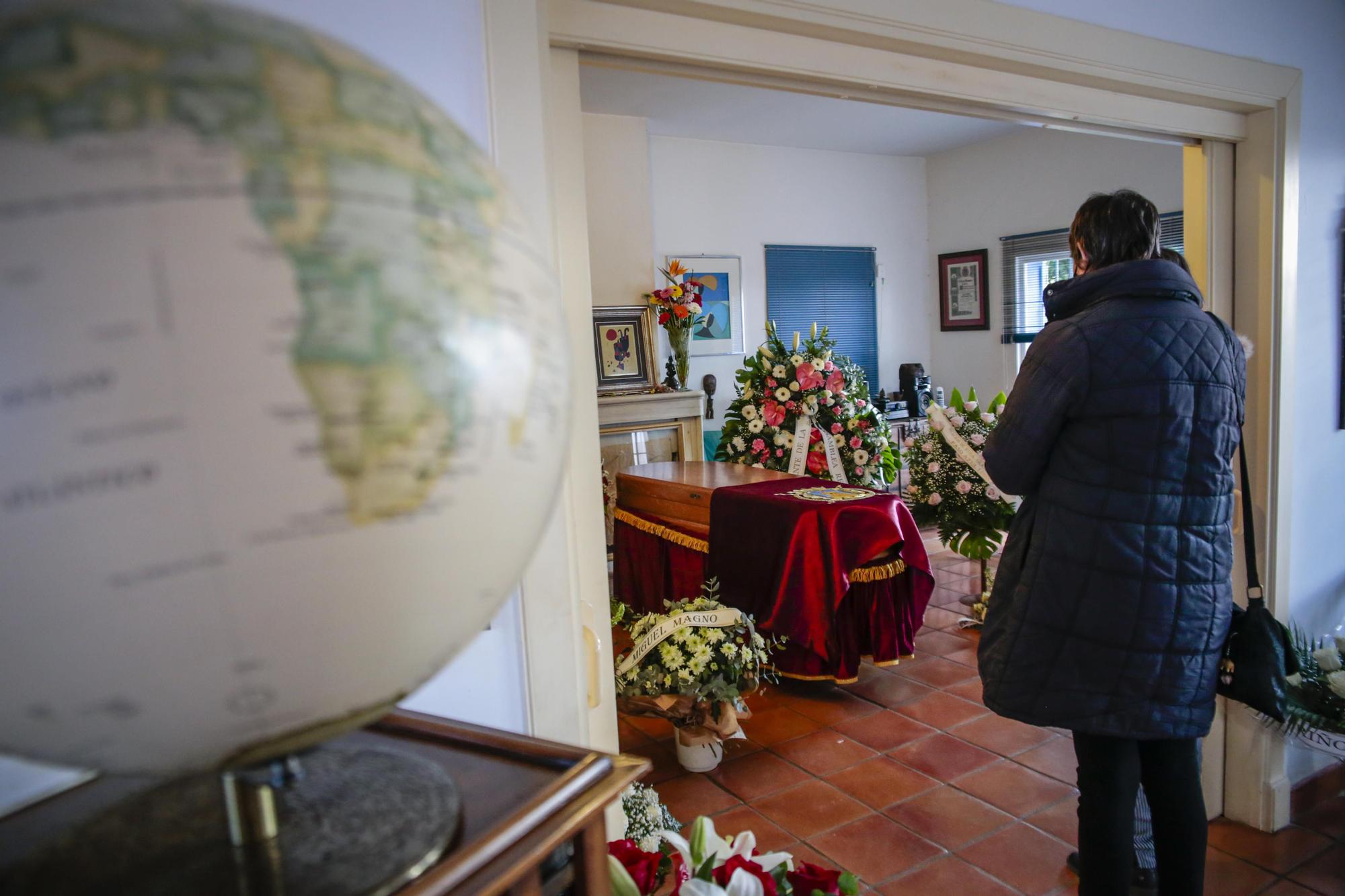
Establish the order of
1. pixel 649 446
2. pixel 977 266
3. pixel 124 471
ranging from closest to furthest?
pixel 124 471 → pixel 649 446 → pixel 977 266

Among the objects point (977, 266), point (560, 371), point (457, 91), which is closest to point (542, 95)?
point (457, 91)

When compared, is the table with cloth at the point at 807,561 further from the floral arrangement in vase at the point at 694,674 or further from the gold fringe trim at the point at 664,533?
the floral arrangement in vase at the point at 694,674

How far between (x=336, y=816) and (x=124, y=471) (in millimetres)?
282

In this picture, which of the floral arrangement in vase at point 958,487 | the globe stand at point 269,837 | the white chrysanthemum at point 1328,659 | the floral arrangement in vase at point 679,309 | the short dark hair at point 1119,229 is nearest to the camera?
the globe stand at point 269,837

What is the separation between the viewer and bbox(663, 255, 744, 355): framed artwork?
7.28 metres

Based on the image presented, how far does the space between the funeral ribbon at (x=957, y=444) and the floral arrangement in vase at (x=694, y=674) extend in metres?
1.51

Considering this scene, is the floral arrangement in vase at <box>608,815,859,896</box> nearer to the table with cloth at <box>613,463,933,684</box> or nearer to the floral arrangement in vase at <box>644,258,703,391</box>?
the table with cloth at <box>613,463,933,684</box>

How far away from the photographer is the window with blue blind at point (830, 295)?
772 centimetres

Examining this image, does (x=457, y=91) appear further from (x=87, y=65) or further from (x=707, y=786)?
(x=707, y=786)

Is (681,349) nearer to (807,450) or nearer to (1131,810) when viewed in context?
(807,450)

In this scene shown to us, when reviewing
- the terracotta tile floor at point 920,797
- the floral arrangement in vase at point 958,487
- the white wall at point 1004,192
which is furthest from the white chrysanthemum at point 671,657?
the white wall at point 1004,192

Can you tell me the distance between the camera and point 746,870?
2.69 ft

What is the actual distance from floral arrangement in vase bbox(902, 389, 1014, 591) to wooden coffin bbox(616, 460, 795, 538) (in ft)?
2.62

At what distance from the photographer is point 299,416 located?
353 mm
